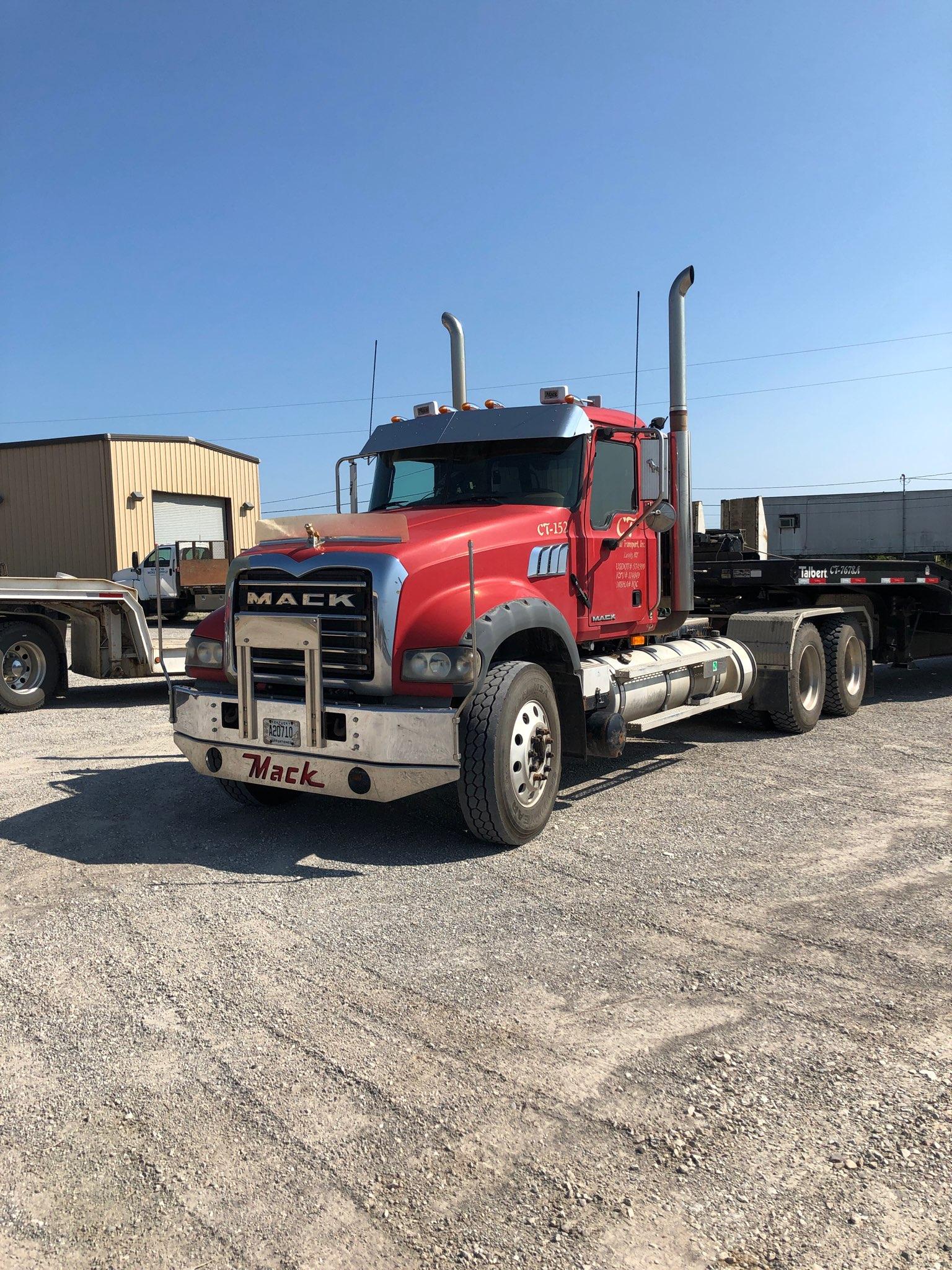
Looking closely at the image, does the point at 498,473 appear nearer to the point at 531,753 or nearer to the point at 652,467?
the point at 652,467

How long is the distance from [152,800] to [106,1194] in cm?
462

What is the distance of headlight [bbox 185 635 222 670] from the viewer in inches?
250

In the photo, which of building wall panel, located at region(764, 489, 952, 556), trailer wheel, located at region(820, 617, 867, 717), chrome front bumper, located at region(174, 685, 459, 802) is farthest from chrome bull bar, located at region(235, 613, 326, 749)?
building wall panel, located at region(764, 489, 952, 556)

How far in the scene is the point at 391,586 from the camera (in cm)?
550

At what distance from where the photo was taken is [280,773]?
5.71 metres

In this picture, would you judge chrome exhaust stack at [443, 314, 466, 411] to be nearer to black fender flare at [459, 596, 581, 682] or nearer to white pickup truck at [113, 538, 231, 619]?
black fender flare at [459, 596, 581, 682]

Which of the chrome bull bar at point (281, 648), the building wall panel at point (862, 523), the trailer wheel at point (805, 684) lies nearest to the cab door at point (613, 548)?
the chrome bull bar at point (281, 648)

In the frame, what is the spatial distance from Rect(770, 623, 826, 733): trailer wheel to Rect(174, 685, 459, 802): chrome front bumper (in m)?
4.89

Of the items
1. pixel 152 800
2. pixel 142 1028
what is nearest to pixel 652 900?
pixel 142 1028

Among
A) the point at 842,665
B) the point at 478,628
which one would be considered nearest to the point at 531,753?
the point at 478,628

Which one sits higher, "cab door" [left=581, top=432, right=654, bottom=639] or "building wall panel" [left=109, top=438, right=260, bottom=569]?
"building wall panel" [left=109, top=438, right=260, bottom=569]

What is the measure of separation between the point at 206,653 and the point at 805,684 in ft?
19.6

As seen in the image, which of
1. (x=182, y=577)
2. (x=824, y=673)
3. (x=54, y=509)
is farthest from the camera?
(x=54, y=509)

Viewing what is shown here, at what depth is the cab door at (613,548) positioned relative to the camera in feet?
23.2
